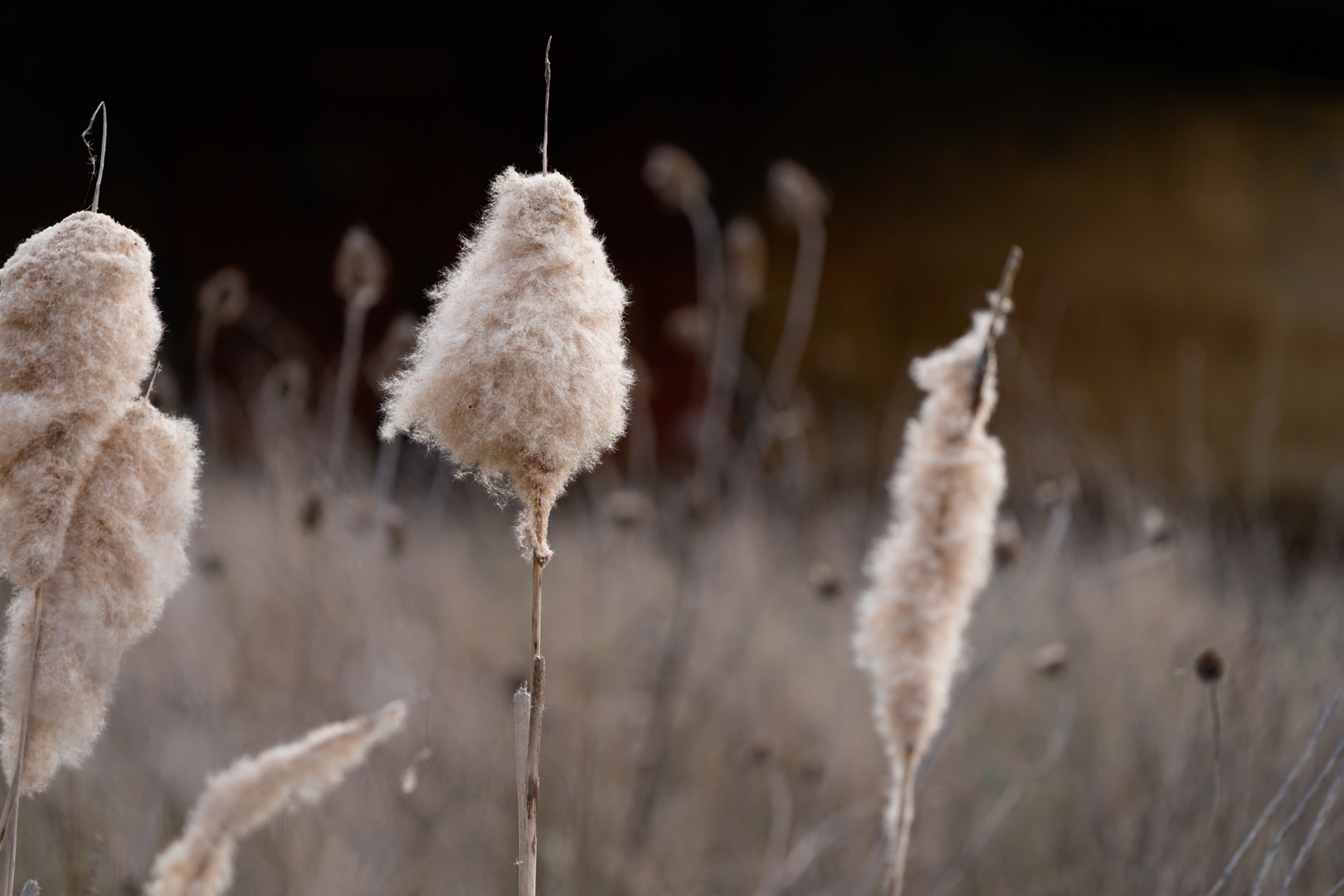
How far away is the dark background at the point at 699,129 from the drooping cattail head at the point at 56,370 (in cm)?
340

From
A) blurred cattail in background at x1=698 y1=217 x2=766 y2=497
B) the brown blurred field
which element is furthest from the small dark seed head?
blurred cattail in background at x1=698 y1=217 x2=766 y2=497

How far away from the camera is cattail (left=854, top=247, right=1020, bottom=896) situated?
2.27 ft

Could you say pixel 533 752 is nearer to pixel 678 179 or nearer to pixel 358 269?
pixel 358 269

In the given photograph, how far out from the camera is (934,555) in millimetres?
709

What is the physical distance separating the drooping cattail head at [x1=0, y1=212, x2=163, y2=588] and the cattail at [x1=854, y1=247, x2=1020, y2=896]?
1.72 feet

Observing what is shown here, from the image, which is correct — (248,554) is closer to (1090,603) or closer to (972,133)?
(1090,603)

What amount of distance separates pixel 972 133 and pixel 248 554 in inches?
132

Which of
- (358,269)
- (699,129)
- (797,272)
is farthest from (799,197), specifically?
(699,129)

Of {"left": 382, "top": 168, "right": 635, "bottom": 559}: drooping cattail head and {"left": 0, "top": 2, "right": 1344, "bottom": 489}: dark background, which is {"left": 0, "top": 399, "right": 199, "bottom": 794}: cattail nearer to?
{"left": 382, "top": 168, "right": 635, "bottom": 559}: drooping cattail head

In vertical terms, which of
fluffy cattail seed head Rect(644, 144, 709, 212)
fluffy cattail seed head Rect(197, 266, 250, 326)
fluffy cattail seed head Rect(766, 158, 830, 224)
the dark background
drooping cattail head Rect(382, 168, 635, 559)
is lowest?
drooping cattail head Rect(382, 168, 635, 559)

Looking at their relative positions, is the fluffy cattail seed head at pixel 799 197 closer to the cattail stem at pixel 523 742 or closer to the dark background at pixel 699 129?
the cattail stem at pixel 523 742

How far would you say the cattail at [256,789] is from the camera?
1.97ft

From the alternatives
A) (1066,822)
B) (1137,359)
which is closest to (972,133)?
(1137,359)

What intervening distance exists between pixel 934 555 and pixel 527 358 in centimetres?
37
